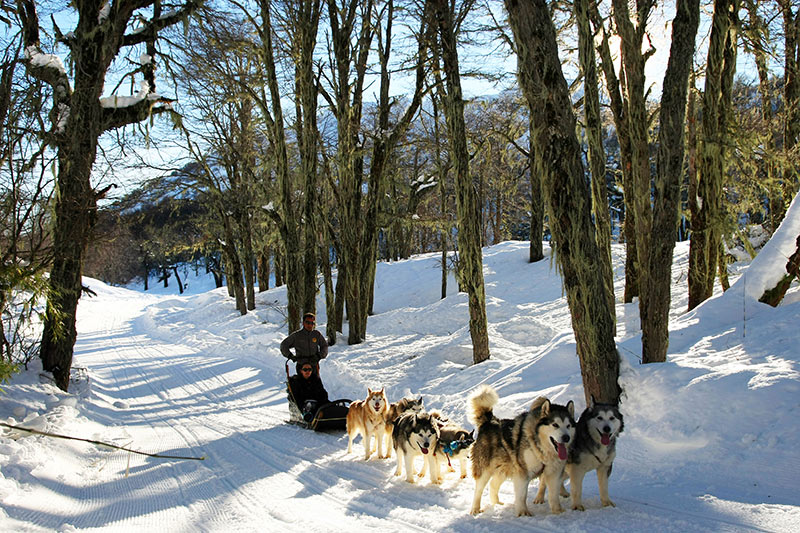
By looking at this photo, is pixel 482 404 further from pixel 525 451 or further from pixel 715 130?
pixel 715 130

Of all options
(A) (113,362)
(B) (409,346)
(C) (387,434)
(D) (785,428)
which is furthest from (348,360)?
(D) (785,428)

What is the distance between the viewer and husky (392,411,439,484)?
5.75 meters

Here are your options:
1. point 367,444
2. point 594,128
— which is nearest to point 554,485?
point 367,444

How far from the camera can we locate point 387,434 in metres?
7.19

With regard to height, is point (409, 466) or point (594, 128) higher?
point (594, 128)

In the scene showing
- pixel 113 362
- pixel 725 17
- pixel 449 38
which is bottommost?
pixel 113 362

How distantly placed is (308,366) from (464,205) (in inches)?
201

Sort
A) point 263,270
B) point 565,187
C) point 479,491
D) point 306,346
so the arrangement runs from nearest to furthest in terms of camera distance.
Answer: point 479,491, point 565,187, point 306,346, point 263,270

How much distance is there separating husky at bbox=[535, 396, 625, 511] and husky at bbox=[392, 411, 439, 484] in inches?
60.8

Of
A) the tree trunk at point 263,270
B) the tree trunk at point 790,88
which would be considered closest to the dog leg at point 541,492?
the tree trunk at point 790,88

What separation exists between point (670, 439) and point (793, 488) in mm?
1262

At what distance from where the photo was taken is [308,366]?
30.4 ft

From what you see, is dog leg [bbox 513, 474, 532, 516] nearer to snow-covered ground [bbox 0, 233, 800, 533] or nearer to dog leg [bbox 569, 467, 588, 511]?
snow-covered ground [bbox 0, 233, 800, 533]

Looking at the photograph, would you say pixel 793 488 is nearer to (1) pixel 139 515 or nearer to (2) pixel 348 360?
(1) pixel 139 515
